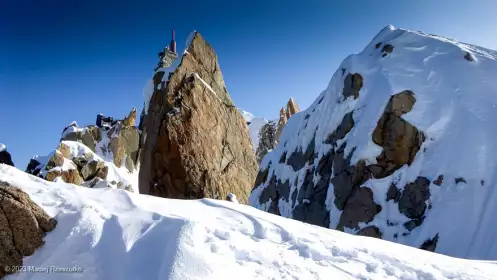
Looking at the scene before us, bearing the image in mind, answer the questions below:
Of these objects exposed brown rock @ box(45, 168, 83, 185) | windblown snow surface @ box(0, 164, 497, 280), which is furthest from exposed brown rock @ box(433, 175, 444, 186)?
exposed brown rock @ box(45, 168, 83, 185)

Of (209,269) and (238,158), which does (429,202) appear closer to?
(209,269)

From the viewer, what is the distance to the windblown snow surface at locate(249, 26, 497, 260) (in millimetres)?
11969

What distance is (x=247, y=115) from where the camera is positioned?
118 m

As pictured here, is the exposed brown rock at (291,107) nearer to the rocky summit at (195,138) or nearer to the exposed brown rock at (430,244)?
the rocky summit at (195,138)

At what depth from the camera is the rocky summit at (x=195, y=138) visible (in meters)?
33.3

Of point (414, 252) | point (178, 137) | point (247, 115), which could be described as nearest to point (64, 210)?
point (414, 252)

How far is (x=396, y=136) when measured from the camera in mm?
15094

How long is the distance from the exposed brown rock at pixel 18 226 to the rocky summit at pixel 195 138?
27891 mm

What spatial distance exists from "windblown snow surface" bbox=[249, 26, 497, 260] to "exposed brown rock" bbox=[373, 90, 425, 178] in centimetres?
23

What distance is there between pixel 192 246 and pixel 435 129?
12356mm

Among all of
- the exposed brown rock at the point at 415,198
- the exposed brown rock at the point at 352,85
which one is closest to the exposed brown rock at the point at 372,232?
the exposed brown rock at the point at 415,198

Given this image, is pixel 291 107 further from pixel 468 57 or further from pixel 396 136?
pixel 396 136
